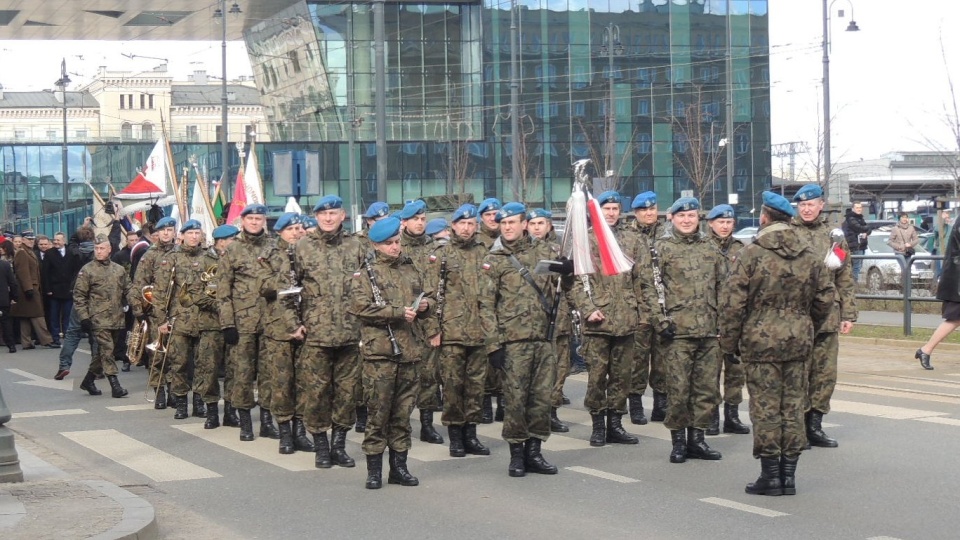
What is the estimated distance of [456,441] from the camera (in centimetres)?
1105

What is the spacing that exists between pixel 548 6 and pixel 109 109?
76605mm

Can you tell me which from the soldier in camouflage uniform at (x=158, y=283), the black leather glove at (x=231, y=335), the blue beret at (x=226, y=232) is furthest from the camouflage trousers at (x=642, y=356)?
the soldier in camouflage uniform at (x=158, y=283)

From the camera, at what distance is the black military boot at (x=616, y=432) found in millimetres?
11320

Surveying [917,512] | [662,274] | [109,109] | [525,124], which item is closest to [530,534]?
[917,512]

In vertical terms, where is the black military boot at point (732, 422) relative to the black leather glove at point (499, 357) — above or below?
below

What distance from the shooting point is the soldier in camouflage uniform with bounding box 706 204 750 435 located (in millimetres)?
11570

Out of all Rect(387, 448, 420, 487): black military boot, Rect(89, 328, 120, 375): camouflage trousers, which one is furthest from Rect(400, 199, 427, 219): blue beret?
Rect(89, 328, 120, 375): camouflage trousers

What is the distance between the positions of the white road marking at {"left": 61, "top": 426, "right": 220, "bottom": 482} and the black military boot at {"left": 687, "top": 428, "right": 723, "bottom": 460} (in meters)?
3.55

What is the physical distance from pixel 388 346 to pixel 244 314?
10.4ft

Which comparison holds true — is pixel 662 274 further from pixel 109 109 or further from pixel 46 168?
pixel 109 109

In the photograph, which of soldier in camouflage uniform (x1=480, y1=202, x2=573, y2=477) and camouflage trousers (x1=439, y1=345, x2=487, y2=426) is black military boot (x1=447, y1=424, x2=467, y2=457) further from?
soldier in camouflage uniform (x1=480, y1=202, x2=573, y2=477)

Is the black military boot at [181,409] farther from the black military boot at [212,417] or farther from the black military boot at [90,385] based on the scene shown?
the black military boot at [90,385]

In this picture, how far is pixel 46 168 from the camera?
2576 inches

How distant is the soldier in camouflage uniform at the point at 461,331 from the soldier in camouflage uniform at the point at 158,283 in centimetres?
395
